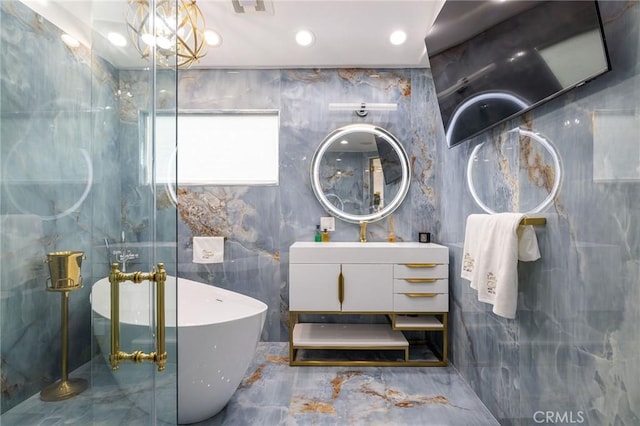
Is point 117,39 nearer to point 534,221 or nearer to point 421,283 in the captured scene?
point 534,221

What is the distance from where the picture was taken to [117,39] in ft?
2.62

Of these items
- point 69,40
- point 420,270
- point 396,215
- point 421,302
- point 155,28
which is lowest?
point 421,302

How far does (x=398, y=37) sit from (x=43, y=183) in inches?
99.1

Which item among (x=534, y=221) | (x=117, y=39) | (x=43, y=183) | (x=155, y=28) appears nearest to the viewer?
(x=43, y=183)

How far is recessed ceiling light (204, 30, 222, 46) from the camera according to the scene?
254cm

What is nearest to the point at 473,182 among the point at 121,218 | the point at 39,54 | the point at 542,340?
the point at 542,340

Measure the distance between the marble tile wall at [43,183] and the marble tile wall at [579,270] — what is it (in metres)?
1.41

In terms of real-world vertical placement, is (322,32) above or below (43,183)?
above

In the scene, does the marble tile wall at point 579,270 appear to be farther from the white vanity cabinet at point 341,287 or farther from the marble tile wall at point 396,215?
the white vanity cabinet at point 341,287

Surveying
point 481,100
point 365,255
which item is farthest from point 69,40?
point 365,255

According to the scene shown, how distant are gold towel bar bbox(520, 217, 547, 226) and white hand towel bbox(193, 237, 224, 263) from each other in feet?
7.36

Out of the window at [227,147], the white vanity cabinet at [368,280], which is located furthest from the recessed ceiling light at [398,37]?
the white vanity cabinet at [368,280]

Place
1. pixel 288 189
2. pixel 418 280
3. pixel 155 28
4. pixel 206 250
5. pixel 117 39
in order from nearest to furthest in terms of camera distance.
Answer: pixel 117 39 → pixel 155 28 → pixel 418 280 → pixel 206 250 → pixel 288 189

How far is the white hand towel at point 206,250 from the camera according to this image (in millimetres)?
2953
